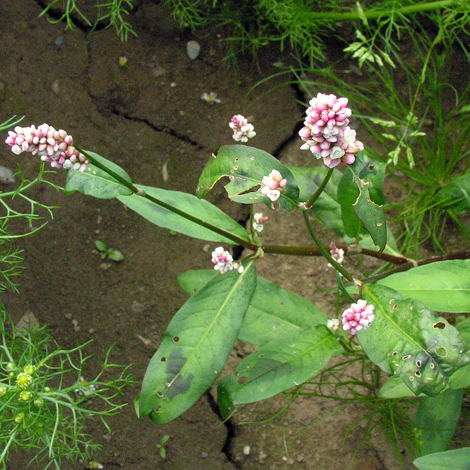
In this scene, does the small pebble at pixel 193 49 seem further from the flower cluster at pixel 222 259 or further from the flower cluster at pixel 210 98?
the flower cluster at pixel 222 259

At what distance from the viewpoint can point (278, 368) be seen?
1.82 m

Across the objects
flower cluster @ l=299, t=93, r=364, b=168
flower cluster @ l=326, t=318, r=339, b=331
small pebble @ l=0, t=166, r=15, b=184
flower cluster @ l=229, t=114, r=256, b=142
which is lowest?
small pebble @ l=0, t=166, r=15, b=184

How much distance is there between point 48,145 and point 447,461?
5.89 ft

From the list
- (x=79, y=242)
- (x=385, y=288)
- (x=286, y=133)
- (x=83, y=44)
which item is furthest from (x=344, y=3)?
(x=79, y=242)

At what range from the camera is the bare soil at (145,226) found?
268 centimetres

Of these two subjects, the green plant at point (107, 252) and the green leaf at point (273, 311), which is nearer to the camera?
the green leaf at point (273, 311)

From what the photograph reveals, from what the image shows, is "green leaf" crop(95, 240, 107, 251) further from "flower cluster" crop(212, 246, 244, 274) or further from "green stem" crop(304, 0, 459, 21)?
"green stem" crop(304, 0, 459, 21)

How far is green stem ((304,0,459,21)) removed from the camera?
238 cm

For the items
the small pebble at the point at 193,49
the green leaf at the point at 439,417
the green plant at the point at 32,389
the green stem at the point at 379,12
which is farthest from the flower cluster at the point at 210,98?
the green leaf at the point at 439,417

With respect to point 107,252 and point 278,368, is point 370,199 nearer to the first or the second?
point 278,368

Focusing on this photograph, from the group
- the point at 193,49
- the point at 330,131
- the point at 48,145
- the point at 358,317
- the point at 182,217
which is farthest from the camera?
the point at 193,49

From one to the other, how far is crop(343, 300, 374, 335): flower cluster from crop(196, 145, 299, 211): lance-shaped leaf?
0.39 metres

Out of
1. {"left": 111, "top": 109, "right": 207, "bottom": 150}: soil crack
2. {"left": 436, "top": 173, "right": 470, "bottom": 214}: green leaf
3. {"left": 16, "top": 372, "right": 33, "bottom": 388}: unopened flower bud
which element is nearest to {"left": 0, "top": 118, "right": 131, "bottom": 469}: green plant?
{"left": 16, "top": 372, "right": 33, "bottom": 388}: unopened flower bud

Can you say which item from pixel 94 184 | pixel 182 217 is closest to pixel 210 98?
pixel 182 217
